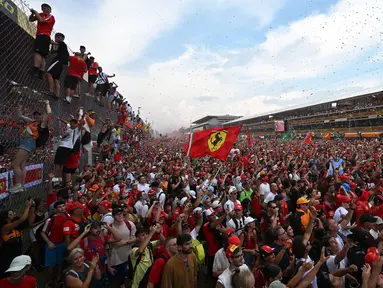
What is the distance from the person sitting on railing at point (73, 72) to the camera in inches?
321

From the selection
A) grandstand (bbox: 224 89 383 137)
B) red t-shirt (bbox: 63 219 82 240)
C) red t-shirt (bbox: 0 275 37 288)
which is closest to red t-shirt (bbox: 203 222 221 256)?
red t-shirt (bbox: 63 219 82 240)

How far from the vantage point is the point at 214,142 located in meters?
7.81

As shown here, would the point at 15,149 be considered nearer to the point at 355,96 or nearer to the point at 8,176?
the point at 8,176

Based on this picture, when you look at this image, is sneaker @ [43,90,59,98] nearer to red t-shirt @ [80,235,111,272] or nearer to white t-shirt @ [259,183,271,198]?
red t-shirt @ [80,235,111,272]

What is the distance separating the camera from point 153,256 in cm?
363

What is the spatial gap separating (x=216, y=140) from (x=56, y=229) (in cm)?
480

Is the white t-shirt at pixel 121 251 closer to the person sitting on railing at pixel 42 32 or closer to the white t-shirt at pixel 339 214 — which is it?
the white t-shirt at pixel 339 214

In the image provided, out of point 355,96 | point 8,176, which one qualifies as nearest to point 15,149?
point 8,176

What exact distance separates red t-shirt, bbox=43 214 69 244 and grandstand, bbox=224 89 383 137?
88.5 ft

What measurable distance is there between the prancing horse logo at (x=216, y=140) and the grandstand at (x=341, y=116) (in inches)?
888

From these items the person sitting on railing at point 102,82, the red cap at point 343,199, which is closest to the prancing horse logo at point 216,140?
the red cap at point 343,199

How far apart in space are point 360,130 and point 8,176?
45224mm

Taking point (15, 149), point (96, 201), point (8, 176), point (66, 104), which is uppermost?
point (66, 104)

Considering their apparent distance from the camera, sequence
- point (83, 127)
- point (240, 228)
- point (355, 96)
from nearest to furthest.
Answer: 1. point (240, 228)
2. point (83, 127)
3. point (355, 96)
